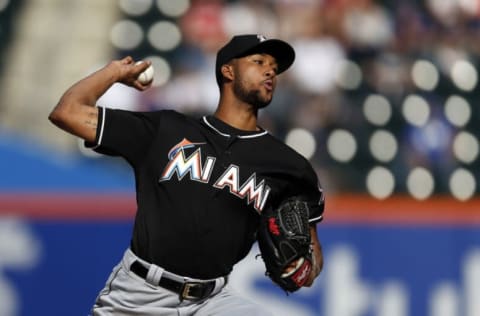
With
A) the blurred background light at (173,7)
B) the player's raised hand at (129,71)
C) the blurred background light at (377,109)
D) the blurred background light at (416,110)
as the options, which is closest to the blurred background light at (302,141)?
the blurred background light at (377,109)

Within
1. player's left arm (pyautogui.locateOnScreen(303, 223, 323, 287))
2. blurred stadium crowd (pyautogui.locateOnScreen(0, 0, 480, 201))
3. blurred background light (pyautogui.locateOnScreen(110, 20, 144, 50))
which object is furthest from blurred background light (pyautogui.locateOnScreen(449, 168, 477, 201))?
player's left arm (pyautogui.locateOnScreen(303, 223, 323, 287))

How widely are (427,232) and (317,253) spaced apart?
2.72 metres

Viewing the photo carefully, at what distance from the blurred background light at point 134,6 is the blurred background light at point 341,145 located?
188cm

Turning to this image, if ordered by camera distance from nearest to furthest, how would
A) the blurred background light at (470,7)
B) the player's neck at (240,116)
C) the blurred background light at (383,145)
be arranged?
1. the player's neck at (240,116)
2. the blurred background light at (383,145)
3. the blurred background light at (470,7)

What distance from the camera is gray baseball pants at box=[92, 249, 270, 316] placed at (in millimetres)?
3111

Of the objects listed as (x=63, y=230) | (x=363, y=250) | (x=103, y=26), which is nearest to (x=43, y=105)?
(x=103, y=26)

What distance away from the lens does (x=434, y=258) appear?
19.4 feet

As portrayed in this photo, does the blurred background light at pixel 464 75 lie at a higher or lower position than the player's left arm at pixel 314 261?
higher

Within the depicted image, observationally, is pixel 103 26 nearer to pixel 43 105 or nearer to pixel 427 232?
pixel 43 105

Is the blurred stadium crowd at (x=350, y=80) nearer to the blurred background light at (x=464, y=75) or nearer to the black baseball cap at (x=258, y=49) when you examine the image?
the blurred background light at (x=464, y=75)

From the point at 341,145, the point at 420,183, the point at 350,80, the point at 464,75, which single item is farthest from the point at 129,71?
the point at 464,75

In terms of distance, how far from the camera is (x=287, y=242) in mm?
3156

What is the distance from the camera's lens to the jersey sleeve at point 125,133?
122 inches

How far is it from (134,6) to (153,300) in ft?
14.7
